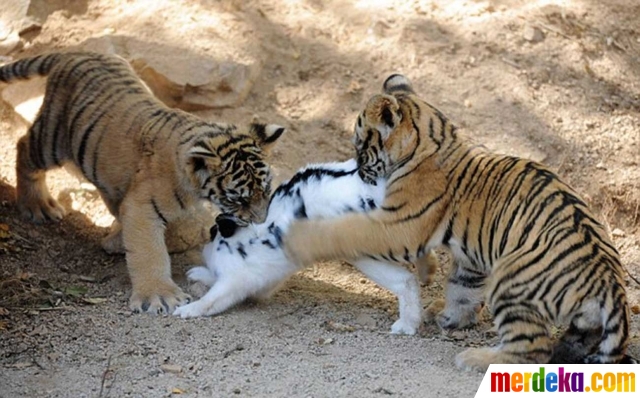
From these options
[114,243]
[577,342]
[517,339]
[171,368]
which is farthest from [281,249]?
[577,342]

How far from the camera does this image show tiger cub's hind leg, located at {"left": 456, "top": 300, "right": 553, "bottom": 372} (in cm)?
430

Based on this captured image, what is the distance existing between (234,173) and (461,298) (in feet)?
4.51

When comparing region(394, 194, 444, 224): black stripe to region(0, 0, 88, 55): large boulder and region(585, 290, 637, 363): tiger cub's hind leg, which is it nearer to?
region(585, 290, 637, 363): tiger cub's hind leg

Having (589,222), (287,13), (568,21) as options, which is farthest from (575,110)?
(589,222)

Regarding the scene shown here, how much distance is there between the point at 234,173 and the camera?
17.6ft

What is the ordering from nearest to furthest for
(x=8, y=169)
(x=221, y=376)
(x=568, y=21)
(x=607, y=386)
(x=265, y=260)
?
(x=607, y=386)
(x=221, y=376)
(x=265, y=260)
(x=8, y=169)
(x=568, y=21)

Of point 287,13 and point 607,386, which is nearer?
point 607,386

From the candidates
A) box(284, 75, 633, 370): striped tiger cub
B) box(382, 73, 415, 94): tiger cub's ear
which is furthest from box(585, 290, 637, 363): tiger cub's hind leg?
box(382, 73, 415, 94): tiger cub's ear

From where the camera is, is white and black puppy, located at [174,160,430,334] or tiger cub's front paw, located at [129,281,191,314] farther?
tiger cub's front paw, located at [129,281,191,314]

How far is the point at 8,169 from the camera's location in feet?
22.8

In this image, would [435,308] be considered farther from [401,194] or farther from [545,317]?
[545,317]

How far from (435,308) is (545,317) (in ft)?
3.88

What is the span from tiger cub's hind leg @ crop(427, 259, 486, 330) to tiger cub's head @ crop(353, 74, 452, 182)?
62 cm

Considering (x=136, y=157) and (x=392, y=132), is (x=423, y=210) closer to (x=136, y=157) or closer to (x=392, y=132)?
(x=392, y=132)
